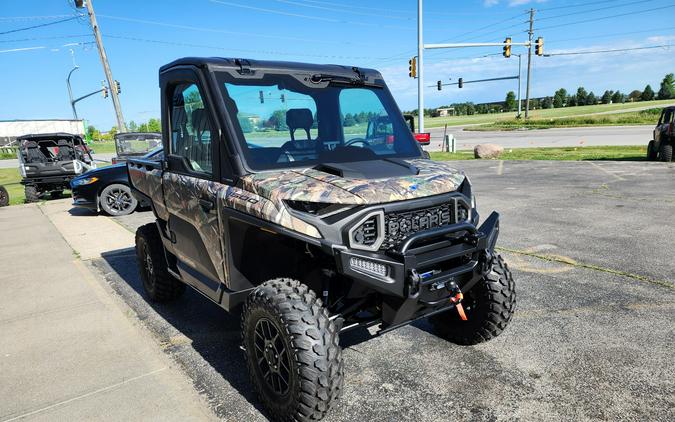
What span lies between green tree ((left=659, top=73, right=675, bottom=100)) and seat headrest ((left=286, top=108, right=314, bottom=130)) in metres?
91.3

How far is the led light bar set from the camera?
98.3 inches

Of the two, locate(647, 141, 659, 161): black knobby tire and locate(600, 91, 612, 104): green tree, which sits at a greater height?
locate(600, 91, 612, 104): green tree

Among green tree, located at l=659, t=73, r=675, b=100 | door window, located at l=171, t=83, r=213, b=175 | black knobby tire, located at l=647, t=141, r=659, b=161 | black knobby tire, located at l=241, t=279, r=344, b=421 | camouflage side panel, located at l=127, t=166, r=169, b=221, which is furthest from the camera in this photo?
green tree, located at l=659, t=73, r=675, b=100

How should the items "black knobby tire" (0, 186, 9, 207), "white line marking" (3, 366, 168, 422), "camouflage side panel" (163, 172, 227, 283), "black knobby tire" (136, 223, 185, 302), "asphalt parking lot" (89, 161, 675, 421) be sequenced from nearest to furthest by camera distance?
"asphalt parking lot" (89, 161, 675, 421) → "white line marking" (3, 366, 168, 422) → "camouflage side panel" (163, 172, 227, 283) → "black knobby tire" (136, 223, 185, 302) → "black knobby tire" (0, 186, 9, 207)

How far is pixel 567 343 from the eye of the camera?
3611 millimetres

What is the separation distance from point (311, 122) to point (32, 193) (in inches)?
530

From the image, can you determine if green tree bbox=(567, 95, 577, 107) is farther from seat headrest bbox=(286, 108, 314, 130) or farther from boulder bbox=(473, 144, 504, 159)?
seat headrest bbox=(286, 108, 314, 130)

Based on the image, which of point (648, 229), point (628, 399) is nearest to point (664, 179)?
point (648, 229)

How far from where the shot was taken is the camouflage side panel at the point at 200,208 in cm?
316

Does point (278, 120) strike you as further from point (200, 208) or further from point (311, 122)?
point (200, 208)

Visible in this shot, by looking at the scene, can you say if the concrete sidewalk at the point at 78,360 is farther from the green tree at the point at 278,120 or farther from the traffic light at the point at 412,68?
the traffic light at the point at 412,68

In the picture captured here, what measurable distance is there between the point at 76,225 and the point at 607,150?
67.3 ft

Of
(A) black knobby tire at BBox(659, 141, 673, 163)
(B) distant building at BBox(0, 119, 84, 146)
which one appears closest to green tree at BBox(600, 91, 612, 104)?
(A) black knobby tire at BBox(659, 141, 673, 163)

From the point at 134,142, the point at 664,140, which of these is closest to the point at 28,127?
the point at 134,142
